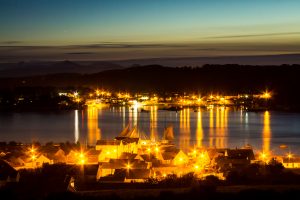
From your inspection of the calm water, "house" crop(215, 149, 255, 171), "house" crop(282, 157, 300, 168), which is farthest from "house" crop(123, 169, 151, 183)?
the calm water

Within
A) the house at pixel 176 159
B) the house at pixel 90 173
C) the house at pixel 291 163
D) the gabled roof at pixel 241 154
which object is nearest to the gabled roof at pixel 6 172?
the house at pixel 90 173

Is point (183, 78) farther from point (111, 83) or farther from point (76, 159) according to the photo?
point (76, 159)

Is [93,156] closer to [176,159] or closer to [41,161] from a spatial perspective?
[41,161]

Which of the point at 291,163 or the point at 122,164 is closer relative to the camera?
the point at 122,164

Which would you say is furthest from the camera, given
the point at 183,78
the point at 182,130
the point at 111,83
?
the point at 111,83

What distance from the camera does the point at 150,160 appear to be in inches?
216

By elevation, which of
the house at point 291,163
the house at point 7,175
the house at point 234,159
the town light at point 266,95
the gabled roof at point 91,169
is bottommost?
the house at point 291,163

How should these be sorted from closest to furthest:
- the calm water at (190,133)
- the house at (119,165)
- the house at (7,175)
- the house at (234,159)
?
the house at (7,175), the house at (119,165), the house at (234,159), the calm water at (190,133)

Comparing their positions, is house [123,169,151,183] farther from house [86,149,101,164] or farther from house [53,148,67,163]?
house [53,148,67,163]

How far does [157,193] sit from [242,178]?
976mm

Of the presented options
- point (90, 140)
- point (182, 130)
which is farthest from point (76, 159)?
point (182, 130)

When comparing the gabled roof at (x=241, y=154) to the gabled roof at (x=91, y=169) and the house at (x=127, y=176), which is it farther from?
the gabled roof at (x=91, y=169)

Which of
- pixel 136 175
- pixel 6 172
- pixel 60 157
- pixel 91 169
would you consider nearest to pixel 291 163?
pixel 136 175

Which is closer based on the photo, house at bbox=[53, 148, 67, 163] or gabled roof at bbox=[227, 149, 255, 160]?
house at bbox=[53, 148, 67, 163]
